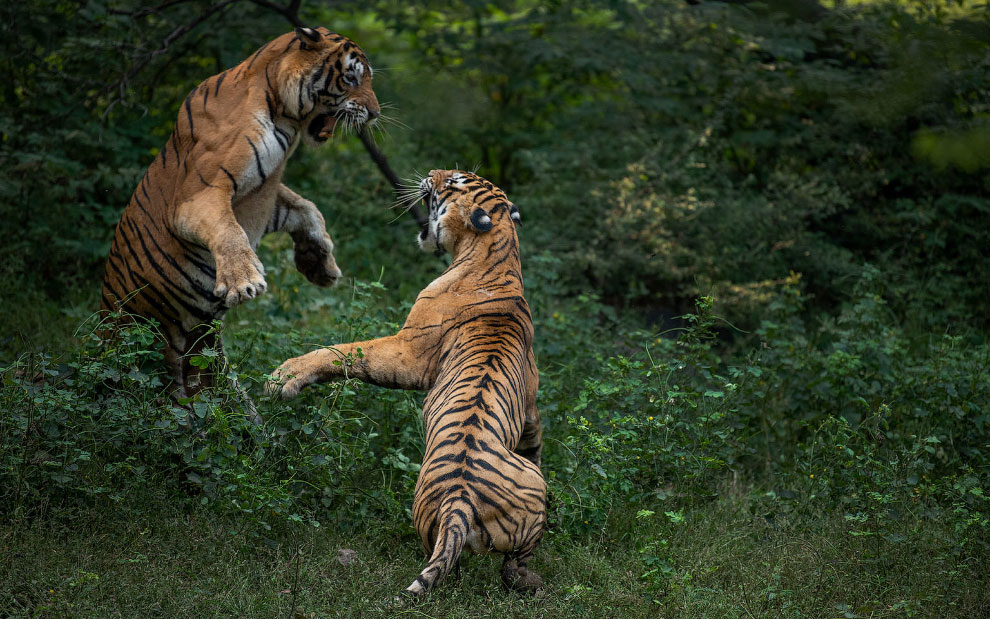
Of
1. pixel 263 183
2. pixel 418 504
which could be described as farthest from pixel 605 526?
pixel 263 183

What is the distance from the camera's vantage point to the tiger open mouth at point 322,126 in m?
4.13

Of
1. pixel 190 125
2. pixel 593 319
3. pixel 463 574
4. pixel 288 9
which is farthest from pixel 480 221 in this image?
pixel 288 9

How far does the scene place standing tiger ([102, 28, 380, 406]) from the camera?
3883mm

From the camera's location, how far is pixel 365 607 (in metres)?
3.24

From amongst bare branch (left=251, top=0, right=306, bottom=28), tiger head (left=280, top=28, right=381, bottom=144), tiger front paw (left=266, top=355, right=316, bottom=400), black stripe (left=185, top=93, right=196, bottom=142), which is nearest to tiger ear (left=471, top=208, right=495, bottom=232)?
tiger head (left=280, top=28, right=381, bottom=144)

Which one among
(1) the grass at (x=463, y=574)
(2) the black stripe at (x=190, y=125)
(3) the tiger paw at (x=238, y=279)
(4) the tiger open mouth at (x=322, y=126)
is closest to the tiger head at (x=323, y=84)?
(4) the tiger open mouth at (x=322, y=126)

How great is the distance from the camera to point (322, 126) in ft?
13.7

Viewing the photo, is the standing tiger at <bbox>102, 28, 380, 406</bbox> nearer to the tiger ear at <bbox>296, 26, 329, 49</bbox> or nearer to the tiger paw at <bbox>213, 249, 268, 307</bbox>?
the tiger ear at <bbox>296, 26, 329, 49</bbox>

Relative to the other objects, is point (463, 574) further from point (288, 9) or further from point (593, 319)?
point (288, 9)

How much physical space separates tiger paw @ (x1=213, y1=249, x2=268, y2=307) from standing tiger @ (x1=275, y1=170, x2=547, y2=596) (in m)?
0.39

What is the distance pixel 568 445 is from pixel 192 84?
537 centimetres

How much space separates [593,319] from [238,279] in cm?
331

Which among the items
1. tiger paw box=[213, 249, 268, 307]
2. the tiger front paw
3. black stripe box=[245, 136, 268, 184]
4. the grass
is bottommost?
the grass

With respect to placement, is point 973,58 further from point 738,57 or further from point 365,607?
point 365,607
